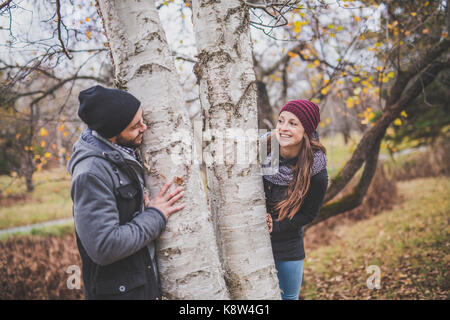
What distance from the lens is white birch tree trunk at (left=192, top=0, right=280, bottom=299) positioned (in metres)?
1.67

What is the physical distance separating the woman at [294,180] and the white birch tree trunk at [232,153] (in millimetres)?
484

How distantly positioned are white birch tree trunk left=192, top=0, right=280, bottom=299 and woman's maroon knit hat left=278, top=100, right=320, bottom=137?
0.57m

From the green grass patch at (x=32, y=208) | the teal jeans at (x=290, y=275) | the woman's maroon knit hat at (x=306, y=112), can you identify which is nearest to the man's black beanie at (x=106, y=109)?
the woman's maroon knit hat at (x=306, y=112)

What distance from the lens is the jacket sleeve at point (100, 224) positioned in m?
1.33

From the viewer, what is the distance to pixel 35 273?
17.9ft

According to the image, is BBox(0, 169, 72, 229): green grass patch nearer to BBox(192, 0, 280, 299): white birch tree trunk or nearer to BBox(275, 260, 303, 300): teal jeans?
BBox(275, 260, 303, 300): teal jeans

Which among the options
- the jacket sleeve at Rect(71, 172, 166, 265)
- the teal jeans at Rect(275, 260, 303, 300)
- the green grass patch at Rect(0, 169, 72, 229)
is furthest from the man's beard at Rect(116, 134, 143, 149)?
the green grass patch at Rect(0, 169, 72, 229)

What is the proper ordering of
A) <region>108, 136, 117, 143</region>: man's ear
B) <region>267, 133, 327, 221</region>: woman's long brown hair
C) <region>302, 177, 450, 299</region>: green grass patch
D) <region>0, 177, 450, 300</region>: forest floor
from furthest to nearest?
<region>0, 177, 450, 300</region>: forest floor → <region>302, 177, 450, 299</region>: green grass patch → <region>267, 133, 327, 221</region>: woman's long brown hair → <region>108, 136, 117, 143</region>: man's ear

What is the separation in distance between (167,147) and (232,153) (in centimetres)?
35

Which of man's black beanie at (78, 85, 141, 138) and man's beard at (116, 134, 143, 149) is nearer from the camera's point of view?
man's black beanie at (78, 85, 141, 138)

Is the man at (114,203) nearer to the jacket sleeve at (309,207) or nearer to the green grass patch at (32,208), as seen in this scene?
the jacket sleeve at (309,207)

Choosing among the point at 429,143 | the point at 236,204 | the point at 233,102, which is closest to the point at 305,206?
the point at 236,204

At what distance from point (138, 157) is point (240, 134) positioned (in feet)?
1.87

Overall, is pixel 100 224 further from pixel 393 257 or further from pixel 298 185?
pixel 393 257
